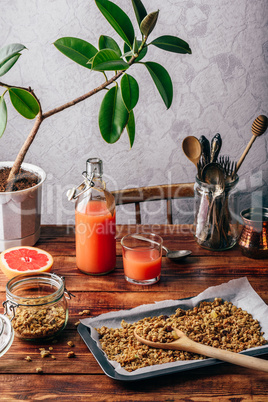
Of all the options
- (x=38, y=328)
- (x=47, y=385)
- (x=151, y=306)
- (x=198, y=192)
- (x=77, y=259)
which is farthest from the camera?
(x=198, y=192)

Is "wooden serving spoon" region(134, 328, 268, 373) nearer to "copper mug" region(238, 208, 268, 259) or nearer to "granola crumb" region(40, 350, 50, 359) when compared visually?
"granola crumb" region(40, 350, 50, 359)

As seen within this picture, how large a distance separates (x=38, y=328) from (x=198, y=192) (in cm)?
70

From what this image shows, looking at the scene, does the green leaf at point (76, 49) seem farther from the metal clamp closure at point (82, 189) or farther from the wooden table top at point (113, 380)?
the wooden table top at point (113, 380)

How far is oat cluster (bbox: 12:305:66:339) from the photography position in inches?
41.4

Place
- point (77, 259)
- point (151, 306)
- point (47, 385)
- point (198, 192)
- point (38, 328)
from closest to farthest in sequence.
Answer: point (47, 385)
point (38, 328)
point (151, 306)
point (77, 259)
point (198, 192)

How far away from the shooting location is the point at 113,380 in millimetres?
960

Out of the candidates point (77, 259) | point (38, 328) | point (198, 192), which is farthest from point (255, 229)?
point (38, 328)

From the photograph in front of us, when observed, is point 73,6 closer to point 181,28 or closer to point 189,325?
point 181,28

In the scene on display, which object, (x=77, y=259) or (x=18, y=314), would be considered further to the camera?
(x=77, y=259)

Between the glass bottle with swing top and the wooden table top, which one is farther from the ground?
the glass bottle with swing top

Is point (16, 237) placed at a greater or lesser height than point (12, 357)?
greater

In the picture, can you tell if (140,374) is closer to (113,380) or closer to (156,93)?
(113,380)

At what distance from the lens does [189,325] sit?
1107 mm

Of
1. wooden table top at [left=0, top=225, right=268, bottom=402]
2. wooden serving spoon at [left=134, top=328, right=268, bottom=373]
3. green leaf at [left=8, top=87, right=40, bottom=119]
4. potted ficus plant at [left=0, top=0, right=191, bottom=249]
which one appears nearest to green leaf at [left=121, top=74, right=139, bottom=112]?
potted ficus plant at [left=0, top=0, right=191, bottom=249]
